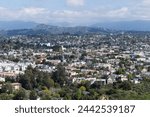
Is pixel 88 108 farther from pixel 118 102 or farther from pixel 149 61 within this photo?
pixel 149 61

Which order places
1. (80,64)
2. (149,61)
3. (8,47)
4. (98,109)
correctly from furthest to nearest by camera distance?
(8,47) → (149,61) → (80,64) → (98,109)

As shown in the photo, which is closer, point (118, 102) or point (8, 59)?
point (118, 102)

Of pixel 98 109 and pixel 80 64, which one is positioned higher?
pixel 98 109

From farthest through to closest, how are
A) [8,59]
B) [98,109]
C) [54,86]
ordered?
[8,59]
[54,86]
[98,109]

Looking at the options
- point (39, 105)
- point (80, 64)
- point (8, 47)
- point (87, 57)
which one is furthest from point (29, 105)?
point (8, 47)

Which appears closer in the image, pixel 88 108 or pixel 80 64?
pixel 88 108

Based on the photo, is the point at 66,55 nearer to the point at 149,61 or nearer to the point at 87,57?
the point at 87,57

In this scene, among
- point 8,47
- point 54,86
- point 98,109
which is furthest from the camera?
point 8,47

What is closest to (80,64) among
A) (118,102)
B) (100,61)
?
(100,61)

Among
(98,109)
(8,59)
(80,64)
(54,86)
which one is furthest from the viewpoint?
(8,59)

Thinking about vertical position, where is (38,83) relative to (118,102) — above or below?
below
